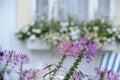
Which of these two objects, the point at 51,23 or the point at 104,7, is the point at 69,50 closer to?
the point at 51,23

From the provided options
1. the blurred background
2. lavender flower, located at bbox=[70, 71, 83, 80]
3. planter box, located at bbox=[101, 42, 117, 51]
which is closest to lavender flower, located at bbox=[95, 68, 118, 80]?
lavender flower, located at bbox=[70, 71, 83, 80]

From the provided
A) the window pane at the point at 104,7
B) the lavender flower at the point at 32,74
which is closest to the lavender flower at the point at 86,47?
the lavender flower at the point at 32,74

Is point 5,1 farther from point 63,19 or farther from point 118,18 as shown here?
point 118,18

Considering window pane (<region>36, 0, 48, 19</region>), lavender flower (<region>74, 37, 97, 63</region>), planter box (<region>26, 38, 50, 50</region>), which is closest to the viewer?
lavender flower (<region>74, 37, 97, 63</region>)

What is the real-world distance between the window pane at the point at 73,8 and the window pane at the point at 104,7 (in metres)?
0.17

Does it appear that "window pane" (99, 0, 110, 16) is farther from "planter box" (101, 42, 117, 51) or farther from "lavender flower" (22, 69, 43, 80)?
"lavender flower" (22, 69, 43, 80)

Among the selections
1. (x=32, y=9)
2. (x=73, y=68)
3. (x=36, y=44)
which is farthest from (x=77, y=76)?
(x=32, y=9)

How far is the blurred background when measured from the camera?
409 centimetres

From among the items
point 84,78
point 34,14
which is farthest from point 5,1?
point 84,78

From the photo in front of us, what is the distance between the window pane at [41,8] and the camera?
4188 mm

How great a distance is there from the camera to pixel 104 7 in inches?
167

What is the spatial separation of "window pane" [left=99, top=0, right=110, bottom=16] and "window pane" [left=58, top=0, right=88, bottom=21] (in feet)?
0.54

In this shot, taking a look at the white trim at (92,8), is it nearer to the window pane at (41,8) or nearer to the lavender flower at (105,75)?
the window pane at (41,8)

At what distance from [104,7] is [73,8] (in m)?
0.35
